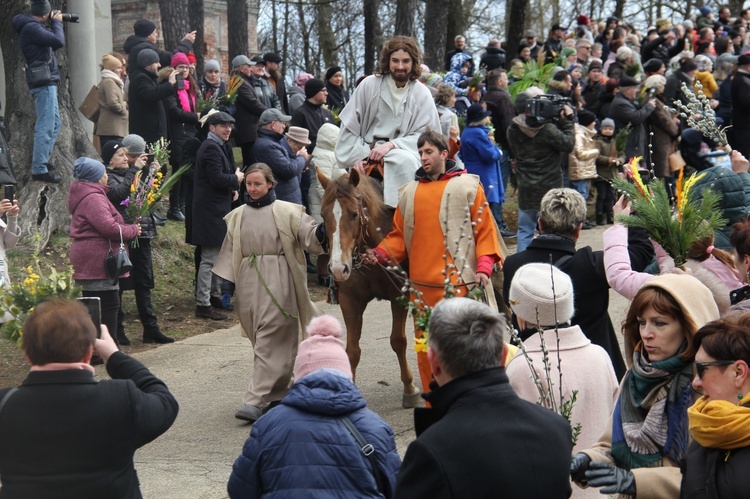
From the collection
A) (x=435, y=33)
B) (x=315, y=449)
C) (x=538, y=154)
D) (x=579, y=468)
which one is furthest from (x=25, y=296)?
(x=435, y=33)

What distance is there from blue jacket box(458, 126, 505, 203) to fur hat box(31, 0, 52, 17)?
17.4 feet

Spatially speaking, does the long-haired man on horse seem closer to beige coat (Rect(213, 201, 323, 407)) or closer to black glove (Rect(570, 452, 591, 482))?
beige coat (Rect(213, 201, 323, 407))

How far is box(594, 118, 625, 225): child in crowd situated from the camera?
1527 centimetres

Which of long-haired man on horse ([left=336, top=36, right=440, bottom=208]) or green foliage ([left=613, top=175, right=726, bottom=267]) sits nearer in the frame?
green foliage ([left=613, top=175, right=726, bottom=267])

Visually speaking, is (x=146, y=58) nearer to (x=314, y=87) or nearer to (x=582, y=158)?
(x=314, y=87)

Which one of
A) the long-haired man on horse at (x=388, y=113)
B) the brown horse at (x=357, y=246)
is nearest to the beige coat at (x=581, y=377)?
the brown horse at (x=357, y=246)

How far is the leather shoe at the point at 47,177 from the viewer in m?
12.6

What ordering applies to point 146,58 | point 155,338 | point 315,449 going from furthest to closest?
point 146,58
point 155,338
point 315,449

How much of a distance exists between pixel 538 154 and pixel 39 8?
616 centimetres

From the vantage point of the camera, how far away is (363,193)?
7559 millimetres

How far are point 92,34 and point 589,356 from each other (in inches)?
458

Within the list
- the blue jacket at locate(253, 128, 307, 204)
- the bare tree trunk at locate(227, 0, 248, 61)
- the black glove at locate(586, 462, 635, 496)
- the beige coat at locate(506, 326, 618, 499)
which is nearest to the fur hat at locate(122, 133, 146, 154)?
the blue jacket at locate(253, 128, 307, 204)

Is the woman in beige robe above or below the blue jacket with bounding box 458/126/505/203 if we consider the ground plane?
below

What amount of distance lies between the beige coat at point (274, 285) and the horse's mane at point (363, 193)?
1.68ft
